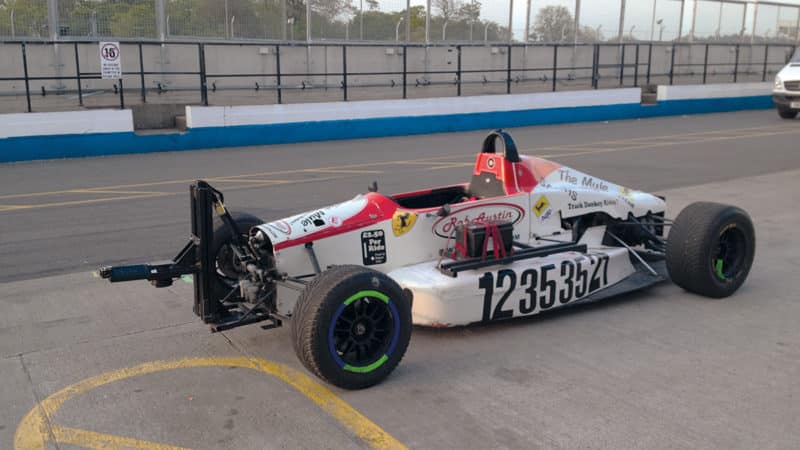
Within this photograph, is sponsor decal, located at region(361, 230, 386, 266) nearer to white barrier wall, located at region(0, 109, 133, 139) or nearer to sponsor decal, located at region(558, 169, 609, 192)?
sponsor decal, located at region(558, 169, 609, 192)

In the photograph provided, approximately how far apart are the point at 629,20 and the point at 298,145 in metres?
22.4

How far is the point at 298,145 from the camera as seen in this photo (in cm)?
1831

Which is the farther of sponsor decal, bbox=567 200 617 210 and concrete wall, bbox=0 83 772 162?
concrete wall, bbox=0 83 772 162

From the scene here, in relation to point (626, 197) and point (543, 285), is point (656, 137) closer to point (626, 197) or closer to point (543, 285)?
point (626, 197)

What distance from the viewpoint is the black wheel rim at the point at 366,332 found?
4.74 m

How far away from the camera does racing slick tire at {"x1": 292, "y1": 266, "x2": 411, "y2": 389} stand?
14.9ft

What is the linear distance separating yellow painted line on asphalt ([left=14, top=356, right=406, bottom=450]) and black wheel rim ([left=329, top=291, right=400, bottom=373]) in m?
0.27

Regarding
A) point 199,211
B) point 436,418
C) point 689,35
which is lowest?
point 436,418

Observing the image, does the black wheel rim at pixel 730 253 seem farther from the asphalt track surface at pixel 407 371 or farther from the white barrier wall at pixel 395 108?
the white barrier wall at pixel 395 108

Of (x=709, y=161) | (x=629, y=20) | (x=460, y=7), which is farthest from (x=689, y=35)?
(x=709, y=161)

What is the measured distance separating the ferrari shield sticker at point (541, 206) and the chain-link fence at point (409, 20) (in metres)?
17.8

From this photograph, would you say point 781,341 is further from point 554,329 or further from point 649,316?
point 554,329

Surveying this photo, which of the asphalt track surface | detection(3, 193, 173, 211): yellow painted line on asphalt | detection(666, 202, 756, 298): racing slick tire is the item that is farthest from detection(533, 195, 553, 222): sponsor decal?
detection(3, 193, 173, 211): yellow painted line on asphalt

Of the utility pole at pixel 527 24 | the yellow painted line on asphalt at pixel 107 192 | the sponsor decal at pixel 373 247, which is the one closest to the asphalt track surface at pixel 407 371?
the sponsor decal at pixel 373 247
